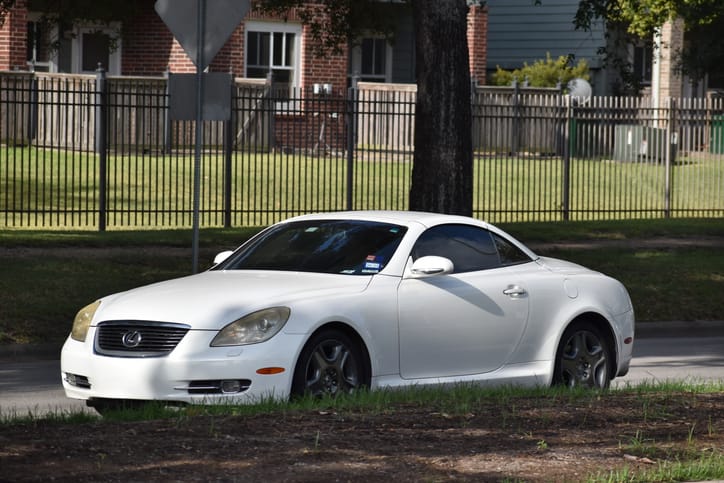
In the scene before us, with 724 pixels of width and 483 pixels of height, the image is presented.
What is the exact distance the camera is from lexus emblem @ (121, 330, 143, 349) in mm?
8891

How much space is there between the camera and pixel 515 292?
33.6 feet

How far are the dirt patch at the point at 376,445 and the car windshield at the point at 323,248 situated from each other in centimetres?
159

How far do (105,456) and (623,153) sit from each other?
30.5 m

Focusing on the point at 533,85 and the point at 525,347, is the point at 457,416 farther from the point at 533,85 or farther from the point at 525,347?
the point at 533,85

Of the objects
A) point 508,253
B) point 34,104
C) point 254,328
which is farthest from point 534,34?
point 254,328

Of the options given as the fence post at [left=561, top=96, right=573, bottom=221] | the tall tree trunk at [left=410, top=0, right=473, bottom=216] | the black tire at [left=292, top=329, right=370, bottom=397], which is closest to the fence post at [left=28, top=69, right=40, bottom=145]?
the tall tree trunk at [left=410, top=0, right=473, bottom=216]

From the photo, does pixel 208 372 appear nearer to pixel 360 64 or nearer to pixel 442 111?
pixel 442 111

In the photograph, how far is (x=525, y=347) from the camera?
10.3 metres

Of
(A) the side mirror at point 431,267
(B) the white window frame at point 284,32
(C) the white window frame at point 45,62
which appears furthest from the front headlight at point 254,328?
(B) the white window frame at point 284,32

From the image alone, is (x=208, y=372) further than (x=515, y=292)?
No

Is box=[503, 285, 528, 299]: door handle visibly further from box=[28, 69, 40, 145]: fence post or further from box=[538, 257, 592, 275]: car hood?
box=[28, 69, 40, 145]: fence post

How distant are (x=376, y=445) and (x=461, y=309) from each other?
2649 mm

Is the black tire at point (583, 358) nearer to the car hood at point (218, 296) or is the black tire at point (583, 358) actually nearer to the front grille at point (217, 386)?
the car hood at point (218, 296)

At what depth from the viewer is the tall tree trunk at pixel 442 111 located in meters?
15.7
